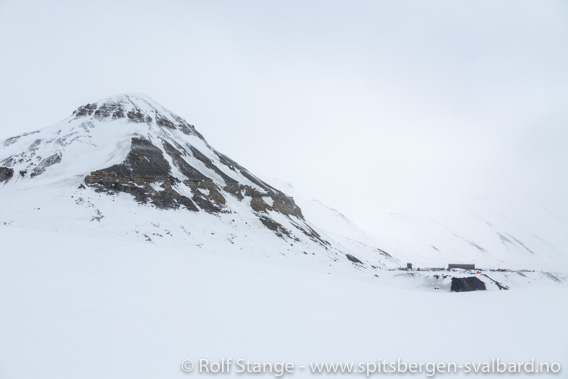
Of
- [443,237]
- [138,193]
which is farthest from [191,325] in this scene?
[443,237]

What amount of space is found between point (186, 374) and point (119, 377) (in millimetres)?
1011

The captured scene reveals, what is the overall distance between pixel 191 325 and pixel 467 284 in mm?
31633

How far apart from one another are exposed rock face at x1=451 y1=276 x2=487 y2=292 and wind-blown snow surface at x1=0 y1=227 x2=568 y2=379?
1907 cm

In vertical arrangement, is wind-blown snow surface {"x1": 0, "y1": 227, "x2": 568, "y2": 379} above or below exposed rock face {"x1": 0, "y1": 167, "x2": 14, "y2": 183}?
below

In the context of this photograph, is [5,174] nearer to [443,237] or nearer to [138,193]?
[138,193]

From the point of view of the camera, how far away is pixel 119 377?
163 inches

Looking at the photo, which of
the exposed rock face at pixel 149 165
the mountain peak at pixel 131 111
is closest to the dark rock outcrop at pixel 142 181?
→ the exposed rock face at pixel 149 165

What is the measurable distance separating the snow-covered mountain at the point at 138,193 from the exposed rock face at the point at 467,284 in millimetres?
12700

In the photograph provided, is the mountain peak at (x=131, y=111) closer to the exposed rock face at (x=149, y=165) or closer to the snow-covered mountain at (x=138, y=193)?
the exposed rock face at (x=149, y=165)

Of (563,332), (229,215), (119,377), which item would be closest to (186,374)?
(119,377)

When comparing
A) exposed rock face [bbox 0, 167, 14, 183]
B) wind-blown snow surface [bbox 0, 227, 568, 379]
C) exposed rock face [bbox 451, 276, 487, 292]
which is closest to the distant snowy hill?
exposed rock face [bbox 0, 167, 14, 183]

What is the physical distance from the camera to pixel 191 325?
6.18 metres

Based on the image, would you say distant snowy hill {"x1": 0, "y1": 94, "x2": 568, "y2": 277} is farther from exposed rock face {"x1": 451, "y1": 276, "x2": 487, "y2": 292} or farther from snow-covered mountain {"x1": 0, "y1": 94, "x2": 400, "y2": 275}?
exposed rock face {"x1": 451, "y1": 276, "x2": 487, "y2": 292}

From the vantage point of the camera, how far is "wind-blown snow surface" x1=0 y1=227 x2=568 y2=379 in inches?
179
